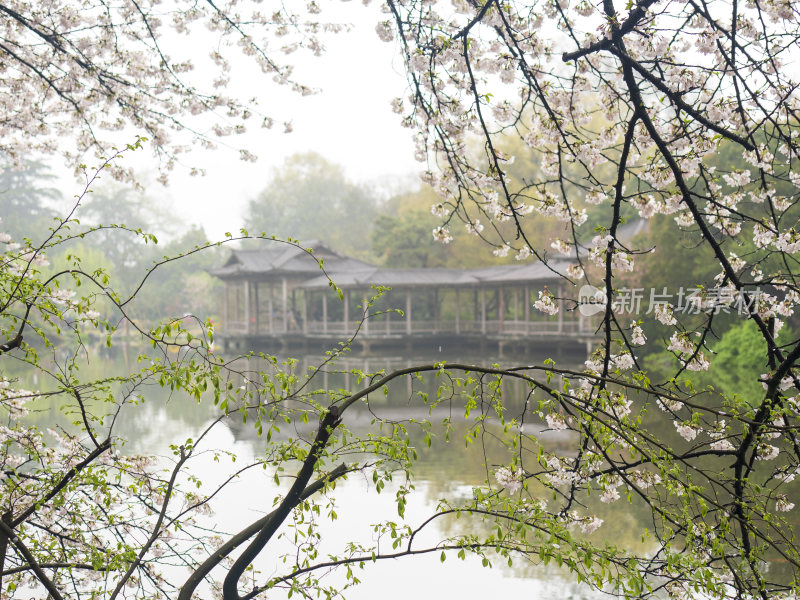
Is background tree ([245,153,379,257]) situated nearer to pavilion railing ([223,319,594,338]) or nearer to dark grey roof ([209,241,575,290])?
dark grey roof ([209,241,575,290])

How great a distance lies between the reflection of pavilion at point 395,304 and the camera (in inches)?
814

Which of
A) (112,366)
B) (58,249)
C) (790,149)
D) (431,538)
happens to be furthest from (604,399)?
(58,249)

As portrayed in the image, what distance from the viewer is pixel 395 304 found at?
2541 cm

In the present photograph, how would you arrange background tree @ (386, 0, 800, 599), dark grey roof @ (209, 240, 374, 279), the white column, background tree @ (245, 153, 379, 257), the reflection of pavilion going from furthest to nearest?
background tree @ (245, 153, 379, 257), dark grey roof @ (209, 240, 374, 279), the white column, the reflection of pavilion, background tree @ (386, 0, 800, 599)

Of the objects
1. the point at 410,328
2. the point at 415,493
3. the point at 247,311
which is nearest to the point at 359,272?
the point at 410,328

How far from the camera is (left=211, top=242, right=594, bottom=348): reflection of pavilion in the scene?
2069 centimetres

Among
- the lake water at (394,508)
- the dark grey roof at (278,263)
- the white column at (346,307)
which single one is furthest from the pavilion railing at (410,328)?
the lake water at (394,508)

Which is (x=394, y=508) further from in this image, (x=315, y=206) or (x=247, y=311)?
(x=315, y=206)

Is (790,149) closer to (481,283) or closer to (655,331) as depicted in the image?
(655,331)

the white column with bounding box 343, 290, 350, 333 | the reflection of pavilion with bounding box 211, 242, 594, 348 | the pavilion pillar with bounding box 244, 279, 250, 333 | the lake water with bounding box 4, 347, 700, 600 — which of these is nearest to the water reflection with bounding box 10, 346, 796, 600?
the lake water with bounding box 4, 347, 700, 600

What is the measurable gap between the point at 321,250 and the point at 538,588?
23.0 m

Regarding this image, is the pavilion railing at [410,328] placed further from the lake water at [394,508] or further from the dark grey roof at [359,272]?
the lake water at [394,508]

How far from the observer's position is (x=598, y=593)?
4.42m

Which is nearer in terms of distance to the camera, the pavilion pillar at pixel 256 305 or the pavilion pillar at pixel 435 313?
the pavilion pillar at pixel 435 313
